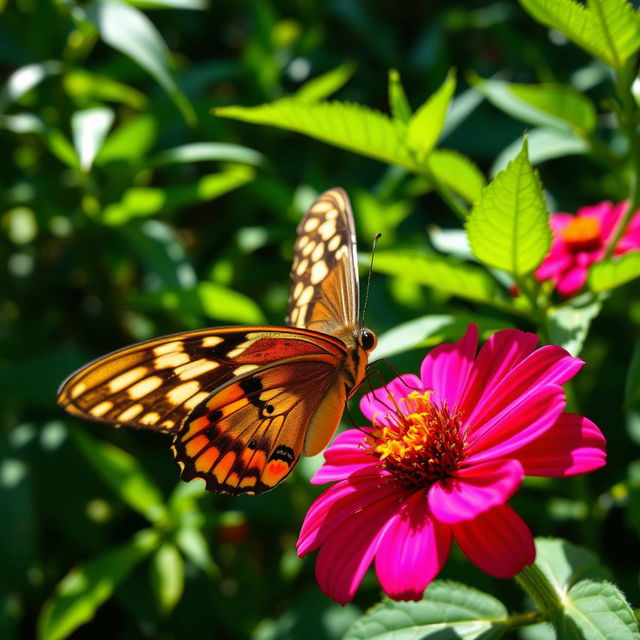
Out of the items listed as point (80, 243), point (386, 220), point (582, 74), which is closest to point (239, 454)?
point (386, 220)

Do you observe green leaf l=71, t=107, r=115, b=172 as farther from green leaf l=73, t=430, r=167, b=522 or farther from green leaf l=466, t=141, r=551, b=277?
green leaf l=466, t=141, r=551, b=277

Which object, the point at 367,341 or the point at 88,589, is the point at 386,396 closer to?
the point at 367,341

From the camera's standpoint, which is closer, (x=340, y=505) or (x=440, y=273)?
(x=340, y=505)

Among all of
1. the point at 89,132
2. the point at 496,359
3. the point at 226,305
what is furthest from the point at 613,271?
the point at 89,132

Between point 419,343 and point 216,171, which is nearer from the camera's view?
point 419,343

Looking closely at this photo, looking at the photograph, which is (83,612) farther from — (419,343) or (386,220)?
(386,220)

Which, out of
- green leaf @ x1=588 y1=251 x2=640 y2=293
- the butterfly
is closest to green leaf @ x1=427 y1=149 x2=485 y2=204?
the butterfly

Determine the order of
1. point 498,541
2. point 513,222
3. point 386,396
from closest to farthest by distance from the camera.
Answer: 1. point 498,541
2. point 513,222
3. point 386,396
